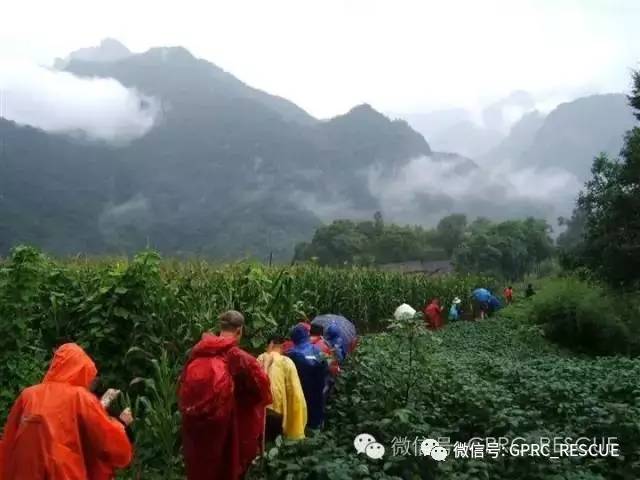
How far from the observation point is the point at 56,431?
10.0 ft

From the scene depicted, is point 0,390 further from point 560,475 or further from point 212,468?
point 560,475

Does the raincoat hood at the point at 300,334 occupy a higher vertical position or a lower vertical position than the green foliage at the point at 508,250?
higher

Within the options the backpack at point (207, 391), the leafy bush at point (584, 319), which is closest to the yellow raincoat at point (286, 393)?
the backpack at point (207, 391)

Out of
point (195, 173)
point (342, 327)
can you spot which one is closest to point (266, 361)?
point (342, 327)

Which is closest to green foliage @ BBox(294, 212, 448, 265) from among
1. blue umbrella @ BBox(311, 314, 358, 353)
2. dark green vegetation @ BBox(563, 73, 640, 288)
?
dark green vegetation @ BBox(563, 73, 640, 288)

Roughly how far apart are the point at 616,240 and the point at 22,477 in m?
18.3

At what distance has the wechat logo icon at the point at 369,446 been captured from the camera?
4.36 m

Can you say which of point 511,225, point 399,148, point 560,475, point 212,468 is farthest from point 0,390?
point 399,148

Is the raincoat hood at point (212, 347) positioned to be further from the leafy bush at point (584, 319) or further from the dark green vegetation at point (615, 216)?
the leafy bush at point (584, 319)

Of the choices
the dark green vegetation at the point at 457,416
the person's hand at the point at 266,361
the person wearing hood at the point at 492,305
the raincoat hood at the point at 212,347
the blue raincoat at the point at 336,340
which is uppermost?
the raincoat hood at the point at 212,347

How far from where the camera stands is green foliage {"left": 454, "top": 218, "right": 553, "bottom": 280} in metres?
59.2

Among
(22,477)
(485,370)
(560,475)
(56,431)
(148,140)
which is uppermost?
(148,140)

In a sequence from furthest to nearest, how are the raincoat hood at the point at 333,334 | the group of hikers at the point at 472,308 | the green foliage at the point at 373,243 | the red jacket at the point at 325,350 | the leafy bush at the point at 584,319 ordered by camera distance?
the green foliage at the point at 373,243
the group of hikers at the point at 472,308
the leafy bush at the point at 584,319
the raincoat hood at the point at 333,334
the red jacket at the point at 325,350

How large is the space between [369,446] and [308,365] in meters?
1.34
